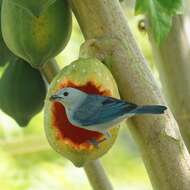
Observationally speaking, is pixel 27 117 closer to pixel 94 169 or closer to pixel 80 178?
pixel 94 169

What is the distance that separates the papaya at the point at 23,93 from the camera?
1269 mm

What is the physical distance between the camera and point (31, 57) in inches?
41.4

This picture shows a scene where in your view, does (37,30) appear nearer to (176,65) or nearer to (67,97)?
(67,97)

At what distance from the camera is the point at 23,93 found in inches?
50.5

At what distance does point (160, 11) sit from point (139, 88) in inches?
11.2

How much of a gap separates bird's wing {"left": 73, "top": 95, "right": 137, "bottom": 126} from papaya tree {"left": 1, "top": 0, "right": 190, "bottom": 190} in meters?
0.04

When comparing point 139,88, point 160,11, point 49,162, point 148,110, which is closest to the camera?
point 148,110

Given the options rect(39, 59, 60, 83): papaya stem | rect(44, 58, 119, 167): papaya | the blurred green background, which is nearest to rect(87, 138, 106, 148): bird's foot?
rect(44, 58, 119, 167): papaya

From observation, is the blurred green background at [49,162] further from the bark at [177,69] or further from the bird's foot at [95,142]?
the bird's foot at [95,142]

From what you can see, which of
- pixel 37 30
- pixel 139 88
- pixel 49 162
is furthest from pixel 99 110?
pixel 49 162

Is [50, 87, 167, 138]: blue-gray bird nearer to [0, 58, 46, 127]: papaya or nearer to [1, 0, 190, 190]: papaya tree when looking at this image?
[1, 0, 190, 190]: papaya tree

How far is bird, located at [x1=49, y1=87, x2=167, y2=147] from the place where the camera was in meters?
0.84

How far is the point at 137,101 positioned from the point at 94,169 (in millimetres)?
307

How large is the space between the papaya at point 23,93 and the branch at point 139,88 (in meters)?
0.27
